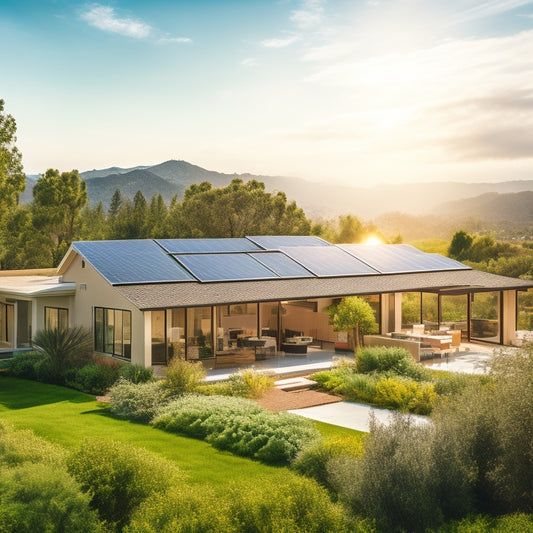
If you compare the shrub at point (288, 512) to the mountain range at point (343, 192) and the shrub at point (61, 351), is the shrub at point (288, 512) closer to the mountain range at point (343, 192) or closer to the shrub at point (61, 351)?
the shrub at point (61, 351)

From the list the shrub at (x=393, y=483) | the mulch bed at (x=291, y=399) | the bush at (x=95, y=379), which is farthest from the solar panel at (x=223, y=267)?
the shrub at (x=393, y=483)

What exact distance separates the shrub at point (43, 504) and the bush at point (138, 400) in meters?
6.10

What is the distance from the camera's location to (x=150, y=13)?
25422mm

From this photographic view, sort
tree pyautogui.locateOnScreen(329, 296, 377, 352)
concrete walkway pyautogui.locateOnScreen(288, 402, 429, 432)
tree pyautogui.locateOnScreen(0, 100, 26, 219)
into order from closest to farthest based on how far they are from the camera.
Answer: concrete walkway pyautogui.locateOnScreen(288, 402, 429, 432)
tree pyautogui.locateOnScreen(329, 296, 377, 352)
tree pyautogui.locateOnScreen(0, 100, 26, 219)

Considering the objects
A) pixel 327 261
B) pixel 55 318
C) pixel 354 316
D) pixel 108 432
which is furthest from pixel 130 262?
pixel 108 432

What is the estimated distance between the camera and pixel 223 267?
2078 centimetres

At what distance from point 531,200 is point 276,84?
294 ft

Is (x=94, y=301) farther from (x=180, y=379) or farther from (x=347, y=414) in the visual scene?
(x=347, y=414)

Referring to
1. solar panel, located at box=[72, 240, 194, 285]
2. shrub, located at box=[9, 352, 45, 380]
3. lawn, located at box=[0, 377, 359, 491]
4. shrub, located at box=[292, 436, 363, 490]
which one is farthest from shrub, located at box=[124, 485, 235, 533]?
shrub, located at box=[9, 352, 45, 380]

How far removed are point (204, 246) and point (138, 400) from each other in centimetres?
1041

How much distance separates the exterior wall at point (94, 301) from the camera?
650 inches

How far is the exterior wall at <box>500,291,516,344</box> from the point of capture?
2311 centimetres

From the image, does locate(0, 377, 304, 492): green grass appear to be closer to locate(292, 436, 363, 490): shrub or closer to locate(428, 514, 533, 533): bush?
locate(292, 436, 363, 490): shrub

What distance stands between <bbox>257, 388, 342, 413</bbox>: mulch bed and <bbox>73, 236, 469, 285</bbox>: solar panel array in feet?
18.0
